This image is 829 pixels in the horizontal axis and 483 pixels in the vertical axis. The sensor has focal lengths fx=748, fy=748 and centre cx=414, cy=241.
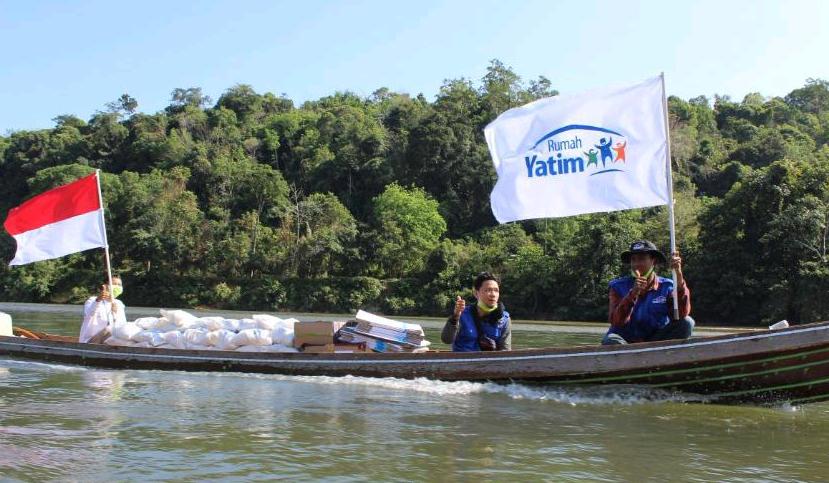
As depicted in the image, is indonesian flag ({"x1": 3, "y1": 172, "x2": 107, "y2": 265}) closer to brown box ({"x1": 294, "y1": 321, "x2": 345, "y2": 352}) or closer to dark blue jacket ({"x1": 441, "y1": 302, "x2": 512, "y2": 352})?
brown box ({"x1": 294, "y1": 321, "x2": 345, "y2": 352})

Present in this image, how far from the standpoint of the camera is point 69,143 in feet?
262

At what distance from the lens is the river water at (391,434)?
541 cm

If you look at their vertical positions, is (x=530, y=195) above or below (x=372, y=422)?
above

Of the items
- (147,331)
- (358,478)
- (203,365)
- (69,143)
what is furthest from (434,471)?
(69,143)

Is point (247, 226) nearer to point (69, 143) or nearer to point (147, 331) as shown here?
point (69, 143)

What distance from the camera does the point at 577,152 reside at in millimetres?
8086

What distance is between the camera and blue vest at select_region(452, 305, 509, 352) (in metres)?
8.63

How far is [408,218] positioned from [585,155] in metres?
42.8

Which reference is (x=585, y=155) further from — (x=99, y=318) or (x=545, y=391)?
(x=99, y=318)

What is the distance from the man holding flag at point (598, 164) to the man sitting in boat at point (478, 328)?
1103 millimetres

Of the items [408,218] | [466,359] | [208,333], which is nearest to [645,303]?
[466,359]

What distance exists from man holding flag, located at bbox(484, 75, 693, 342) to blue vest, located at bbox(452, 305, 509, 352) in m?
1.21

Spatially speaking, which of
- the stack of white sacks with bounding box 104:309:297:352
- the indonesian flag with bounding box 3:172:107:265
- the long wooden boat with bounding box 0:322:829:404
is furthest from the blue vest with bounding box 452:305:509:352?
the indonesian flag with bounding box 3:172:107:265

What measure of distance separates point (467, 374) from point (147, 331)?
5.44 metres
